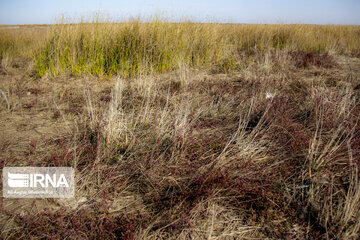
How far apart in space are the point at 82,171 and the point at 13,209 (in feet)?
1.61

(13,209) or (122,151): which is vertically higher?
(122,151)

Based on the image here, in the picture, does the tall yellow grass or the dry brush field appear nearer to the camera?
the dry brush field

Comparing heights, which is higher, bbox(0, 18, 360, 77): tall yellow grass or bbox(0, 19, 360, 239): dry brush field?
bbox(0, 18, 360, 77): tall yellow grass

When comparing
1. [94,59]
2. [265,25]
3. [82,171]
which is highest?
[265,25]

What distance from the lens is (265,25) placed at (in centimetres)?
962

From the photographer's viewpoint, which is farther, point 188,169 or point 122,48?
point 122,48

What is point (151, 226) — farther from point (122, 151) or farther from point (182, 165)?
point (122, 151)

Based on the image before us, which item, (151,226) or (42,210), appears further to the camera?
(42,210)

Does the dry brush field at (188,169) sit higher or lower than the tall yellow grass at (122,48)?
lower

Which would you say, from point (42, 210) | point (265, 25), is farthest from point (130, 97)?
point (265, 25)

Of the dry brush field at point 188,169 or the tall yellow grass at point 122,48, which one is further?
the tall yellow grass at point 122,48

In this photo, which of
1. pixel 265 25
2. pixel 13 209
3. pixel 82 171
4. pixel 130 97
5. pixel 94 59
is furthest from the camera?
pixel 265 25

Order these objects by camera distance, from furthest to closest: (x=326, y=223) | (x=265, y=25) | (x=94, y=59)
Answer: (x=265, y=25) < (x=94, y=59) < (x=326, y=223)

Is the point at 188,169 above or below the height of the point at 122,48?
below
